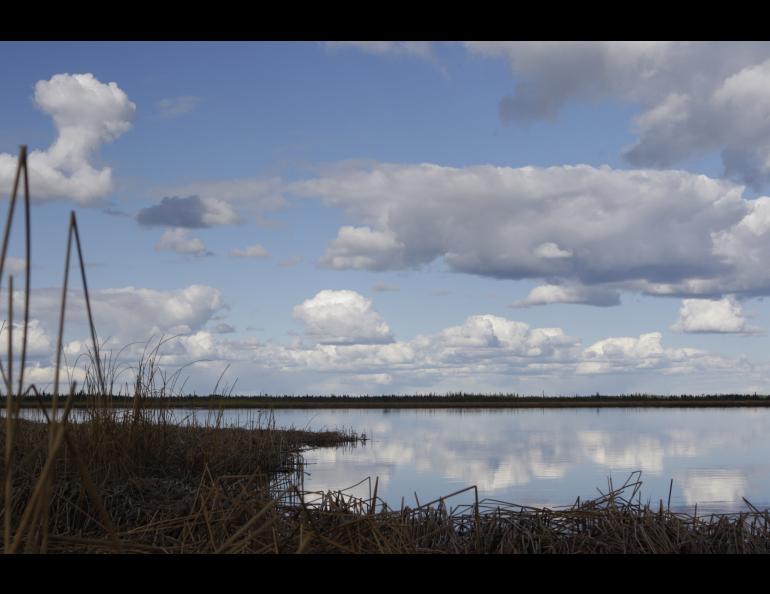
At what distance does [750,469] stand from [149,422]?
14253 mm

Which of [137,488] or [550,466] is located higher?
[137,488]

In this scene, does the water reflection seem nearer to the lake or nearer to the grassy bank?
the lake

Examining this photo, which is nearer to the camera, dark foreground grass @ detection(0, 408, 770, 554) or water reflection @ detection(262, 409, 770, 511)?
dark foreground grass @ detection(0, 408, 770, 554)

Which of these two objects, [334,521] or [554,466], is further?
[554,466]

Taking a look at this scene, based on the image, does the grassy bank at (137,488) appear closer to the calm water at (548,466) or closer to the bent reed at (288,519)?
the bent reed at (288,519)

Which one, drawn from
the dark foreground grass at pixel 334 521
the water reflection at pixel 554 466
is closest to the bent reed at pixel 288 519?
the dark foreground grass at pixel 334 521

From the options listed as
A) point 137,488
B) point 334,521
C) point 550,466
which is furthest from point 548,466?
point 334,521

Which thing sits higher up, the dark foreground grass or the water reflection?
the dark foreground grass

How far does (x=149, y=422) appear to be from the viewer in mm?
8445

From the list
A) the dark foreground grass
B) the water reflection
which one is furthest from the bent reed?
the water reflection

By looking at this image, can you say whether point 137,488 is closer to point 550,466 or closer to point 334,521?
point 334,521
